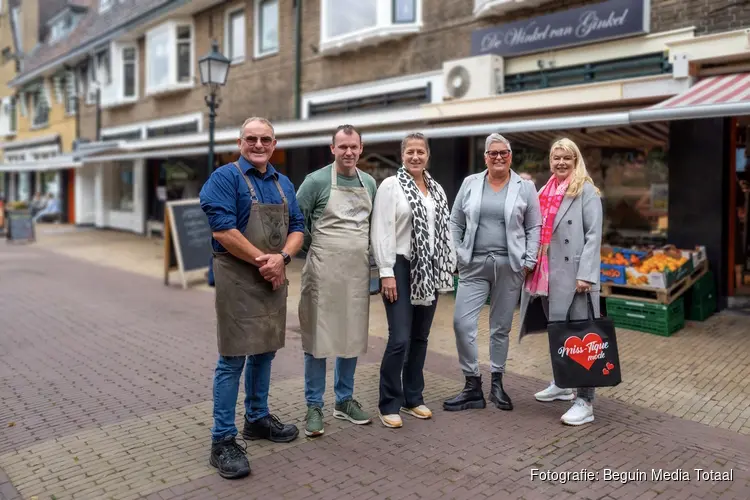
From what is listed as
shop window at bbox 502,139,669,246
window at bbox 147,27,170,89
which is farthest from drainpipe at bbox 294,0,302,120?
shop window at bbox 502,139,669,246

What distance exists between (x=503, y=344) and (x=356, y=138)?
182 cm

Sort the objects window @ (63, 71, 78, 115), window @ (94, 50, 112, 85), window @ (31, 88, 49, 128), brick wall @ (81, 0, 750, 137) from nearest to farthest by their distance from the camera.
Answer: brick wall @ (81, 0, 750, 137), window @ (94, 50, 112, 85), window @ (63, 71, 78, 115), window @ (31, 88, 49, 128)

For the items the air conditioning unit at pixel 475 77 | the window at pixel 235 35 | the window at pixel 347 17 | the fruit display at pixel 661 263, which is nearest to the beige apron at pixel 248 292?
the fruit display at pixel 661 263

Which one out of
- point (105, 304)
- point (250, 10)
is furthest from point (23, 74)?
point (105, 304)

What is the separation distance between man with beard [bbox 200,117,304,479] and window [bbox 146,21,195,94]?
15.9 metres

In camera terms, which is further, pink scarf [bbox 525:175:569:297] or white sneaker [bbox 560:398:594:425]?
pink scarf [bbox 525:175:569:297]

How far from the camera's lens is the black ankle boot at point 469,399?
14.8 ft

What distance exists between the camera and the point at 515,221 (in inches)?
172

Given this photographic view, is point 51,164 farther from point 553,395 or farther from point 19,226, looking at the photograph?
point 553,395

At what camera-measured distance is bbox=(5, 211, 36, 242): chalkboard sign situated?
59.6ft

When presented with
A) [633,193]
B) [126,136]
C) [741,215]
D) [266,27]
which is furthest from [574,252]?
[126,136]

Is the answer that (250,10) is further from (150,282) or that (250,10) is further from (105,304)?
(105,304)

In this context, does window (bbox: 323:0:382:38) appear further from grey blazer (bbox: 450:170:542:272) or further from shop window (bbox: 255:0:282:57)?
grey blazer (bbox: 450:170:542:272)

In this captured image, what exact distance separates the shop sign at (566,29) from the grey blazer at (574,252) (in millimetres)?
5275
